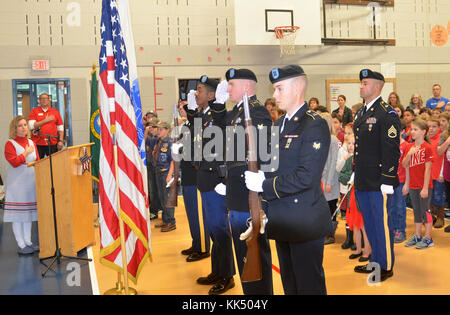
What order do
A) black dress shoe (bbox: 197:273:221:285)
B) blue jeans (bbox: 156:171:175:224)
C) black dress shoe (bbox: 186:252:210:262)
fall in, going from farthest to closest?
blue jeans (bbox: 156:171:175:224), black dress shoe (bbox: 186:252:210:262), black dress shoe (bbox: 197:273:221:285)

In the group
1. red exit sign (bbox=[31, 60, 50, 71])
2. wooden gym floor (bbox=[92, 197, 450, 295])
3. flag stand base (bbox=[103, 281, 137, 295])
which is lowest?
wooden gym floor (bbox=[92, 197, 450, 295])

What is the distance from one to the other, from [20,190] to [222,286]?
2893 millimetres

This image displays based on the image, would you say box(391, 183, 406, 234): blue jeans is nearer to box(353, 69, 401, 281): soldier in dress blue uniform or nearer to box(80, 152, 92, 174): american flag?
box(353, 69, 401, 281): soldier in dress blue uniform

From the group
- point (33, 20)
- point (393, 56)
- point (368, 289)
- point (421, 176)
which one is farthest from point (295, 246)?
point (393, 56)

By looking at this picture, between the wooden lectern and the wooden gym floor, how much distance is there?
0.38 meters

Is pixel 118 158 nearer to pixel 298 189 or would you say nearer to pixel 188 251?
pixel 298 189

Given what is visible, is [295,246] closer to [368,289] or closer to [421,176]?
[368,289]

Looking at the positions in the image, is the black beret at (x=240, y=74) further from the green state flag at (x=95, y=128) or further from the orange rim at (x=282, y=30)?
the orange rim at (x=282, y=30)

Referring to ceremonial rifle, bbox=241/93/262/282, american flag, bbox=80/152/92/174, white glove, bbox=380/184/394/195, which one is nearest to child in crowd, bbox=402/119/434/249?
white glove, bbox=380/184/394/195

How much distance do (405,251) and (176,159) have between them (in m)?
2.69

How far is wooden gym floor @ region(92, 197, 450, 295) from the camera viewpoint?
3.81 metres

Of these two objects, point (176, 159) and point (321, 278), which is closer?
point (321, 278)

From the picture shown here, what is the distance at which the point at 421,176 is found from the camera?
16.8 ft

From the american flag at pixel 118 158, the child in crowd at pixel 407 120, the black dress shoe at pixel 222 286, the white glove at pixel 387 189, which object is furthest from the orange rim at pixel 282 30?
the black dress shoe at pixel 222 286
